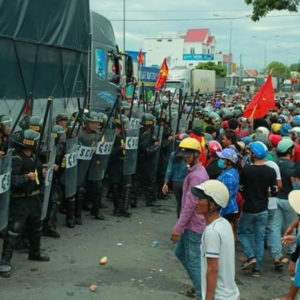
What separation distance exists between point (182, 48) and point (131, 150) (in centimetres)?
11324

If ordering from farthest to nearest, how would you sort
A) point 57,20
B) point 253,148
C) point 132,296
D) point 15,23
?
point 57,20 < point 15,23 < point 253,148 < point 132,296

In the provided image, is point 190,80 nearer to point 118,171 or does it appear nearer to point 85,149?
point 118,171

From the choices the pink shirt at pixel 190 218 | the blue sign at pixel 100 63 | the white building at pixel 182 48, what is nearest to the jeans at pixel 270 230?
the pink shirt at pixel 190 218

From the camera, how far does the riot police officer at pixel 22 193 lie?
5957 mm

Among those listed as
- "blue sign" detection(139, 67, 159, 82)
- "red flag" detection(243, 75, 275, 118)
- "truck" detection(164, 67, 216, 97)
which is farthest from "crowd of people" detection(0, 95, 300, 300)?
"truck" detection(164, 67, 216, 97)

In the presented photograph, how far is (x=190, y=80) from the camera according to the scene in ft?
147

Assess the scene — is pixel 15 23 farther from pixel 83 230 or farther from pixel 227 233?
pixel 227 233

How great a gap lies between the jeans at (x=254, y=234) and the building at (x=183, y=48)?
99.8m

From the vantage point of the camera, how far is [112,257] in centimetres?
679

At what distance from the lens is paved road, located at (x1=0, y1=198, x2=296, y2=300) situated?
565 centimetres

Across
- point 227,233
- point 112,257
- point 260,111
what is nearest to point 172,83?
point 260,111

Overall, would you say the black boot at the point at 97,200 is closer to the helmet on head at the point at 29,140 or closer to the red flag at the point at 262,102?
the helmet on head at the point at 29,140

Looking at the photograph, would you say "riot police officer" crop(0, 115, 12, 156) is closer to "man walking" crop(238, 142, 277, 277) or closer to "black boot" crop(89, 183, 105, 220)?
"black boot" crop(89, 183, 105, 220)

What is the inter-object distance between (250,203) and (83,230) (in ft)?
9.35
